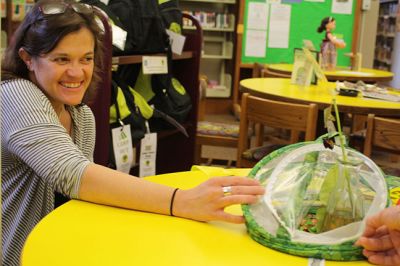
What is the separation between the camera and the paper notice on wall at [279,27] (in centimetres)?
653

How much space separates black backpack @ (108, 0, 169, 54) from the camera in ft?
9.33

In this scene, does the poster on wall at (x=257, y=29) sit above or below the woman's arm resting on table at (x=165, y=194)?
above

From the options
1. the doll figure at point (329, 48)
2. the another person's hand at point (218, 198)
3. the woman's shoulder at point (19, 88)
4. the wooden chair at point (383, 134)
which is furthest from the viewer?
the doll figure at point (329, 48)

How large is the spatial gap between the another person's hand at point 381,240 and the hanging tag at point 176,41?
2405mm

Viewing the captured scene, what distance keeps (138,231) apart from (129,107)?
1.79m

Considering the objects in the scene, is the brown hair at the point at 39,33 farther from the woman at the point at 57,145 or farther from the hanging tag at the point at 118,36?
the hanging tag at the point at 118,36

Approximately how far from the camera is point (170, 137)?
3662 mm

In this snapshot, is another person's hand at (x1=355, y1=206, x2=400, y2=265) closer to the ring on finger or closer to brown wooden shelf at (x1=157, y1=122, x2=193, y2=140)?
the ring on finger

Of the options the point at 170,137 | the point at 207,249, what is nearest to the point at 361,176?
the point at 207,249

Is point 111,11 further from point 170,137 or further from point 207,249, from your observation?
point 207,249

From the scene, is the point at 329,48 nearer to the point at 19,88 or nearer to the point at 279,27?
the point at 279,27

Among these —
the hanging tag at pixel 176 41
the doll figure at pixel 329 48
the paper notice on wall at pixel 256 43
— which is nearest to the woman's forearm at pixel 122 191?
the hanging tag at pixel 176 41

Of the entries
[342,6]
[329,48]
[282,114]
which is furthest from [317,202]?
[342,6]

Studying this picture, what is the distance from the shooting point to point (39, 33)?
1546mm
